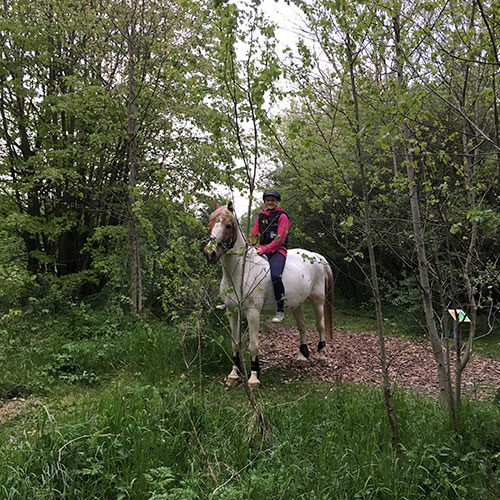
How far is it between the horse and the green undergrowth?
2.46 feet

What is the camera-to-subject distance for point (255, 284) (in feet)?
17.3

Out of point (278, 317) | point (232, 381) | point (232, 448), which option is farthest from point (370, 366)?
point (232, 448)

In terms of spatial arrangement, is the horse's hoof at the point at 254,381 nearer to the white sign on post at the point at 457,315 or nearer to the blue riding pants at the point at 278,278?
the blue riding pants at the point at 278,278

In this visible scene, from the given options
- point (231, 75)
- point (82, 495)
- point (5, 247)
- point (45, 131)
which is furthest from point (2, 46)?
point (82, 495)

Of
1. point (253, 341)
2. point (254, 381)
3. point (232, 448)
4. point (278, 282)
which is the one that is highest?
point (278, 282)

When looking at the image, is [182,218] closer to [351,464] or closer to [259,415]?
[259,415]

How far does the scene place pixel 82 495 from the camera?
2.39 metres

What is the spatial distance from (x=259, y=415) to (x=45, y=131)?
8217mm

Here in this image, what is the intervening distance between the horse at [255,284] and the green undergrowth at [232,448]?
2.46 ft

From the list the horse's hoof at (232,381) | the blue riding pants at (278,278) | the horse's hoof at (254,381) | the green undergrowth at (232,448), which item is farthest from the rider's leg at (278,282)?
the green undergrowth at (232,448)

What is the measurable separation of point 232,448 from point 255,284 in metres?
2.50

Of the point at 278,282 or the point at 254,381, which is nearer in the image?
the point at 254,381

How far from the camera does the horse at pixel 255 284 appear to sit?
14.4ft

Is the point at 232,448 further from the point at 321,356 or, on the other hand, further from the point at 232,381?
the point at 321,356
